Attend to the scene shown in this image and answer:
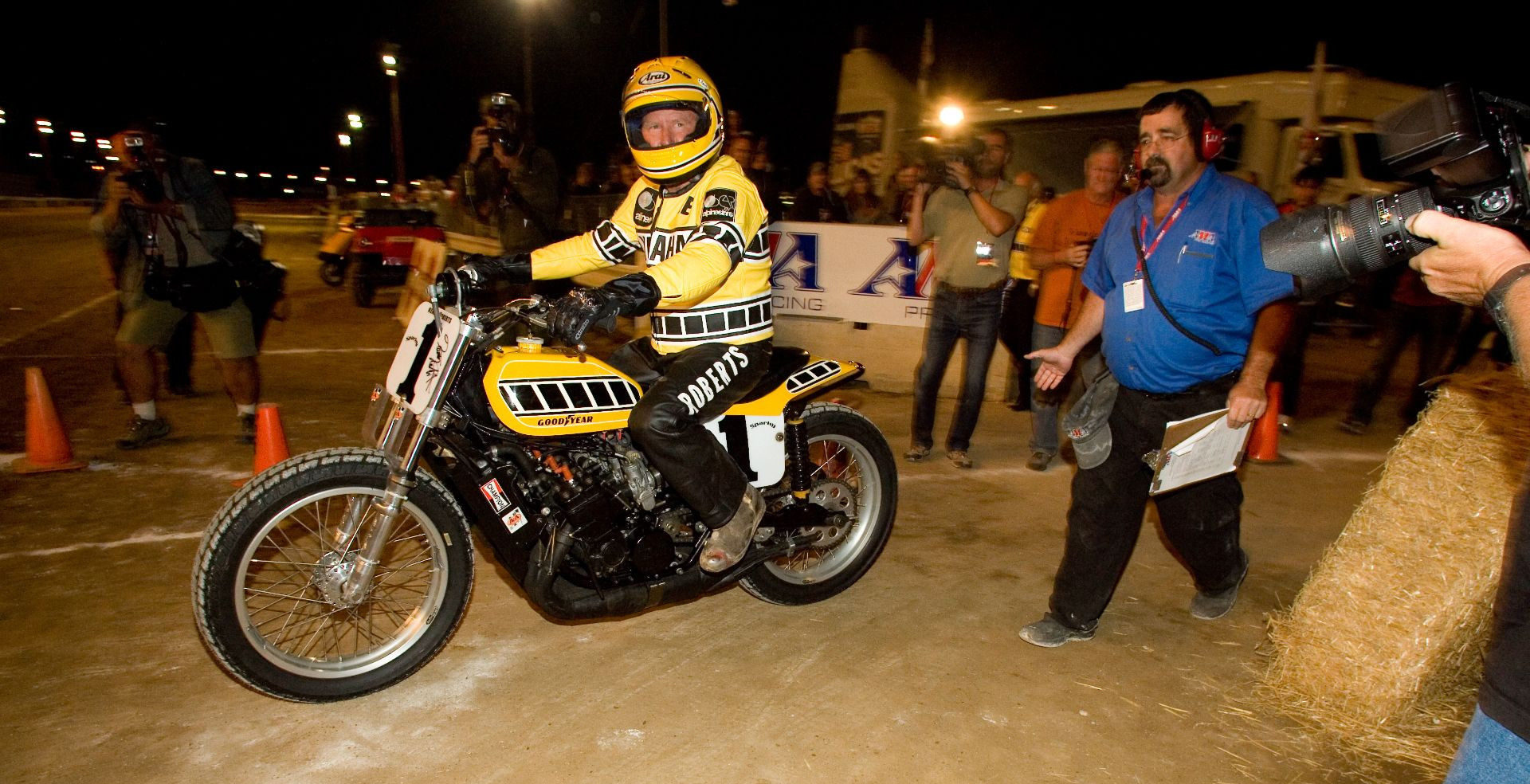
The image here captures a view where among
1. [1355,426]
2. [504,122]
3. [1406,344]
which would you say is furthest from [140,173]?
[1406,344]

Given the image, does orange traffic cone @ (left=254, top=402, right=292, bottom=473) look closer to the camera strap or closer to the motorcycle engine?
the motorcycle engine

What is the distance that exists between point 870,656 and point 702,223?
1809 mm

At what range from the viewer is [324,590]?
3002 mm

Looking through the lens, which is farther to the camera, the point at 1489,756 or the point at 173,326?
the point at 173,326

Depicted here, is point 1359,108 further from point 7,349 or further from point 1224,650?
point 7,349

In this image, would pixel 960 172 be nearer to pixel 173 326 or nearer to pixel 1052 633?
pixel 1052 633

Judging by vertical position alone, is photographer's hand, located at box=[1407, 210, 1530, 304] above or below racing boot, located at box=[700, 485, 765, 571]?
above

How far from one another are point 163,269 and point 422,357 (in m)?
3.84

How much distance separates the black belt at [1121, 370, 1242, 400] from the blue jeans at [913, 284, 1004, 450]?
266 centimetres

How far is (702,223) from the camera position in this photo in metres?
3.19

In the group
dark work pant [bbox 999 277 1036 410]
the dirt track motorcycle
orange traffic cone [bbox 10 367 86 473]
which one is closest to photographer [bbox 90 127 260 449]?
orange traffic cone [bbox 10 367 86 473]

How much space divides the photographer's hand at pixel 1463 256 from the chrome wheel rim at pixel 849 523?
2.53 metres

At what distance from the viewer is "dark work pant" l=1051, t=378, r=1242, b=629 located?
346 centimetres

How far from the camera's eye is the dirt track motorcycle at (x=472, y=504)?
113 inches
